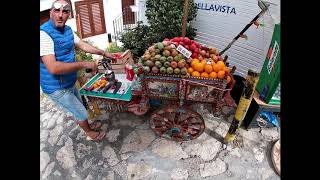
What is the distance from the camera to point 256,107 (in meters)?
5.22

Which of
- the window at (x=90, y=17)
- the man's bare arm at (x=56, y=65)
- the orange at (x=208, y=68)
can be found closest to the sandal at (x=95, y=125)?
the man's bare arm at (x=56, y=65)

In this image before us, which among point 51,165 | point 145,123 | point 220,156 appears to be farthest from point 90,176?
point 220,156

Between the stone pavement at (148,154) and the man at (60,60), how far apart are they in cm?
93

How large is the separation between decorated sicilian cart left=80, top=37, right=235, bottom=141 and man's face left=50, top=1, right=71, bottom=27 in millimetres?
1430

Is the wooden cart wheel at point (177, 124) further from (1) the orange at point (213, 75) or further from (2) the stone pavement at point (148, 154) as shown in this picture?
(1) the orange at point (213, 75)

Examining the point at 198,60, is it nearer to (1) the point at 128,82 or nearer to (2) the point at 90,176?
(1) the point at 128,82

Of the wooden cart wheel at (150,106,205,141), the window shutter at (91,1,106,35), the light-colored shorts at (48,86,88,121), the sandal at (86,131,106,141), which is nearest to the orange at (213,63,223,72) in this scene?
the wooden cart wheel at (150,106,205,141)

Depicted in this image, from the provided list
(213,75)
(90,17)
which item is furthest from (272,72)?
(90,17)

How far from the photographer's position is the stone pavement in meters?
5.01

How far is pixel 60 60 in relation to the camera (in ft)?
14.0

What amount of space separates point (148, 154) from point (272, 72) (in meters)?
2.99

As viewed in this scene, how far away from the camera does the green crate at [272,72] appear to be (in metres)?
4.66

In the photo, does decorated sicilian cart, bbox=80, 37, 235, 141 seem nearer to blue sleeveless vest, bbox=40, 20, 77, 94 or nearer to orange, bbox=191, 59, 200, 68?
orange, bbox=191, 59, 200, 68

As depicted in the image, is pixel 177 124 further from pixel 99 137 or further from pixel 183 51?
pixel 99 137
